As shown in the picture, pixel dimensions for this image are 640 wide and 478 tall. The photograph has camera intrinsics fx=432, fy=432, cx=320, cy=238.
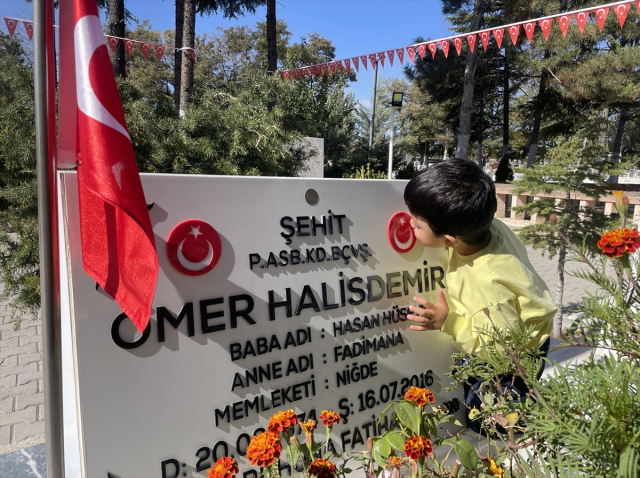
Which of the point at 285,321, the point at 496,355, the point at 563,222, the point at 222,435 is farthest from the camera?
the point at 563,222

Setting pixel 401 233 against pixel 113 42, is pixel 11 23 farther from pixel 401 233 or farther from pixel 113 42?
pixel 401 233

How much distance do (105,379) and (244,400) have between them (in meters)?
0.42

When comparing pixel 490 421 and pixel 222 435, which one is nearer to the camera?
pixel 490 421

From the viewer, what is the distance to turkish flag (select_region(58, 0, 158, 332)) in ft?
3.42

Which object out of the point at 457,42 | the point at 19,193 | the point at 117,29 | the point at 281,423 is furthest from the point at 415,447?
the point at 457,42

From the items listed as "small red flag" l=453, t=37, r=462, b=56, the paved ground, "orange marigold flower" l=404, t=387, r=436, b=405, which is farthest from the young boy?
"small red flag" l=453, t=37, r=462, b=56

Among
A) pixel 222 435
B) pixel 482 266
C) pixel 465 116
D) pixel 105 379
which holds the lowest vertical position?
pixel 222 435

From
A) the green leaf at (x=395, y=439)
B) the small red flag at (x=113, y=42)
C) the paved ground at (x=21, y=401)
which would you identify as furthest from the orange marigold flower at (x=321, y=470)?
the small red flag at (x=113, y=42)

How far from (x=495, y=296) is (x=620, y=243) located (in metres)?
0.61

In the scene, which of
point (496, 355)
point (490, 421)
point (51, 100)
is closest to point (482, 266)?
point (490, 421)

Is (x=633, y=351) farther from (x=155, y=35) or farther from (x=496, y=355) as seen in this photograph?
(x=155, y=35)

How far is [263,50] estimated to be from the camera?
2781 centimetres

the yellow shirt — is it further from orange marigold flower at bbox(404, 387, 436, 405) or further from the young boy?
orange marigold flower at bbox(404, 387, 436, 405)

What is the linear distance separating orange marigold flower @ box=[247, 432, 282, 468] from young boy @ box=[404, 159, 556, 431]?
2.44 ft
